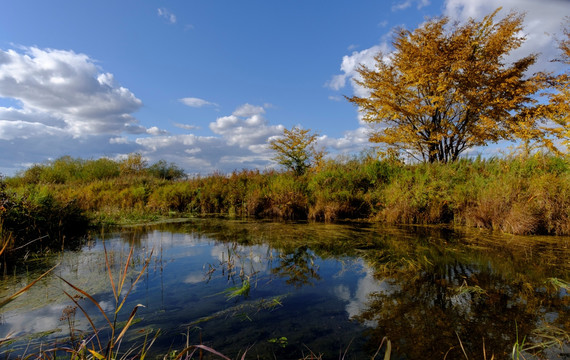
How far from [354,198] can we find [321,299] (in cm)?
738

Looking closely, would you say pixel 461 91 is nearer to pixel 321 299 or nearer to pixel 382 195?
pixel 382 195

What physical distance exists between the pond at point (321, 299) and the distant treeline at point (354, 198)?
1325mm

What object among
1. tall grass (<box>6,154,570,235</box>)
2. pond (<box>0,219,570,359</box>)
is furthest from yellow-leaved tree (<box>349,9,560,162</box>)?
pond (<box>0,219,570,359</box>)

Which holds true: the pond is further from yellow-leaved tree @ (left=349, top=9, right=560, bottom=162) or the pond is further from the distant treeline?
yellow-leaved tree @ (left=349, top=9, right=560, bottom=162)

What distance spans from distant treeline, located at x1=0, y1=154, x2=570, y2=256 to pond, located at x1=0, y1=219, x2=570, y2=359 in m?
1.32

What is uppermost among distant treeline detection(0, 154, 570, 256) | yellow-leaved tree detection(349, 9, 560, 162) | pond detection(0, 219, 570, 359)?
yellow-leaved tree detection(349, 9, 560, 162)

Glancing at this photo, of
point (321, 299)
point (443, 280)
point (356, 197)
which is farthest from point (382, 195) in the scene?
point (321, 299)

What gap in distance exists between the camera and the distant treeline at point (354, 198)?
7.21 m

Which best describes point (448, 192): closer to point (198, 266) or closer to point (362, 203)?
point (362, 203)

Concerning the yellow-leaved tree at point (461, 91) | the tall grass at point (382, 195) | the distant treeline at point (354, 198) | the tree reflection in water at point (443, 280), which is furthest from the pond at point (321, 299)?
the yellow-leaved tree at point (461, 91)

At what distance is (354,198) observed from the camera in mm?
10781

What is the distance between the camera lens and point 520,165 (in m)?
9.73

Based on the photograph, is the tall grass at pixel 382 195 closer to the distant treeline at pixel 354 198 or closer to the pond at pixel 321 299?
the distant treeline at pixel 354 198

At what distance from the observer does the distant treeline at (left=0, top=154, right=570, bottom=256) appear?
7211 millimetres
